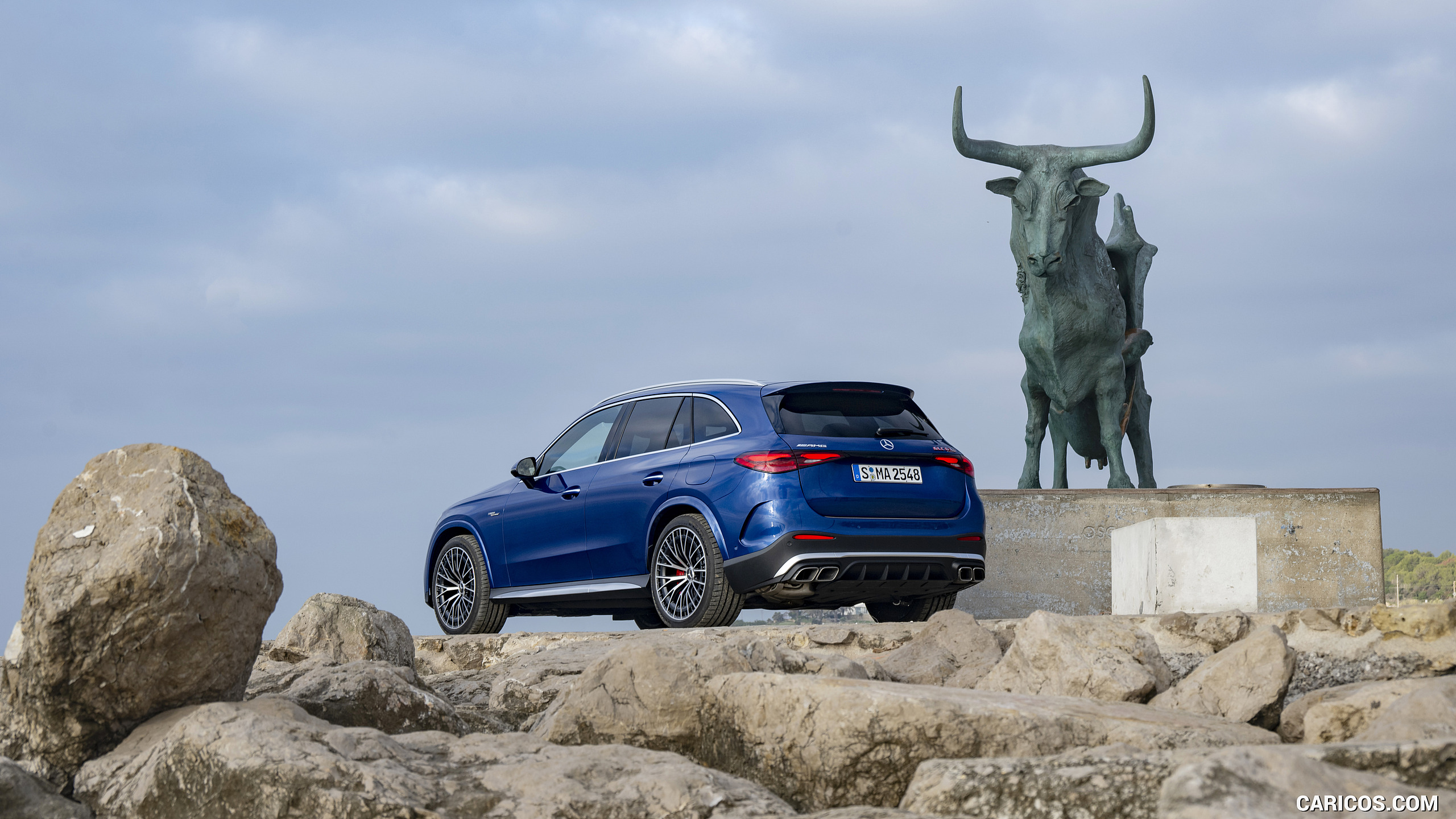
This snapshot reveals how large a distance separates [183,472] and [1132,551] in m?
6.85

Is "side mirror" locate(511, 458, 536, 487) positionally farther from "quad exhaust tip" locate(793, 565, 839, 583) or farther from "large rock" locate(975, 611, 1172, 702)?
"large rock" locate(975, 611, 1172, 702)

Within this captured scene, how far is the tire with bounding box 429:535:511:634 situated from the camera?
385 inches

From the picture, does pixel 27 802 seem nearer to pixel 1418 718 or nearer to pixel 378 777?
pixel 378 777

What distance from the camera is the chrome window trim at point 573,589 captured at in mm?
8445

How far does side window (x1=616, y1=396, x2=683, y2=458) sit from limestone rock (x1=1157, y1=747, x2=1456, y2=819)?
241 inches

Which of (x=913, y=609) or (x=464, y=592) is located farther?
(x=464, y=592)

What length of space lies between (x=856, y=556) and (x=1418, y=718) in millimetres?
4009

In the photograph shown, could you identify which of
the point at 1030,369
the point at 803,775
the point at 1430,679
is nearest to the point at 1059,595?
the point at 1030,369

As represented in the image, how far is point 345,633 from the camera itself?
7.53 m

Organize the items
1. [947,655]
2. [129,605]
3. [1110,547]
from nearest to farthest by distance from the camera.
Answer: [129,605] < [947,655] < [1110,547]

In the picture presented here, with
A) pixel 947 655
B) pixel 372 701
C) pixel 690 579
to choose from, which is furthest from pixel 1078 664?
pixel 690 579

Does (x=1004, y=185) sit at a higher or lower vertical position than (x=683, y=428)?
higher

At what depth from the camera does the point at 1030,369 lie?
13477 millimetres

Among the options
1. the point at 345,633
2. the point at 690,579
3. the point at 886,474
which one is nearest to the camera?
the point at 345,633
